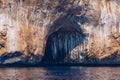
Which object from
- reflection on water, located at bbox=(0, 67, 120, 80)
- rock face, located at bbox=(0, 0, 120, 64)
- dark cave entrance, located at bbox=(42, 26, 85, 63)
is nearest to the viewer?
reflection on water, located at bbox=(0, 67, 120, 80)

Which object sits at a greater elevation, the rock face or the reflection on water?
the rock face

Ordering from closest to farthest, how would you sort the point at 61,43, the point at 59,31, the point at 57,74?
the point at 57,74 → the point at 59,31 → the point at 61,43

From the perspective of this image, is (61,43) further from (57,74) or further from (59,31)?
(57,74)

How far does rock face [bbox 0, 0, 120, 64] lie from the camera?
2916 inches

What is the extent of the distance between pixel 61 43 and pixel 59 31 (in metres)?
1.83

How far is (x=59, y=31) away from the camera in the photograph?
263 ft

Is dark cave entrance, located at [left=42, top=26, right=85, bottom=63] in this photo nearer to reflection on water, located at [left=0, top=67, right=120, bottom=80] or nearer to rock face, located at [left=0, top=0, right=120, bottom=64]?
rock face, located at [left=0, top=0, right=120, bottom=64]

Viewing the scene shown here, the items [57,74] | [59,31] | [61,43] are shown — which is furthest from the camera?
[61,43]

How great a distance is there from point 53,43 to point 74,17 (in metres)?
5.42

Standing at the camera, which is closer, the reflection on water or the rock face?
the reflection on water

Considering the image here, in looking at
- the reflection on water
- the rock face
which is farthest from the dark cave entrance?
the reflection on water

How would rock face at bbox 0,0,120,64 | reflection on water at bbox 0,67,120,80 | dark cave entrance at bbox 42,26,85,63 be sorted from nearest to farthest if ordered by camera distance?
reflection on water at bbox 0,67,120,80, rock face at bbox 0,0,120,64, dark cave entrance at bbox 42,26,85,63

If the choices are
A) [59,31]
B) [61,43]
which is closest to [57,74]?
[61,43]

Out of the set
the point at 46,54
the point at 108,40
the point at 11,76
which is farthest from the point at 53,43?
the point at 11,76
